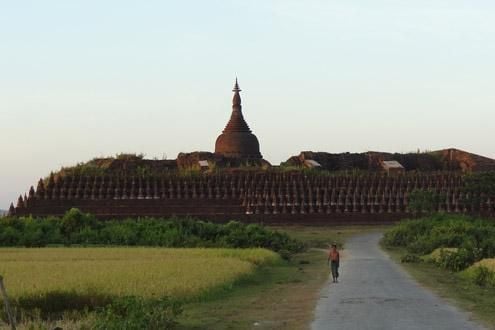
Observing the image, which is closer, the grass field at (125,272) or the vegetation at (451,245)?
the grass field at (125,272)

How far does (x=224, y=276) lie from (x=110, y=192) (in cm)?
3153

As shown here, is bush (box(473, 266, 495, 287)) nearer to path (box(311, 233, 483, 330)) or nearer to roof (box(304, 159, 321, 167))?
path (box(311, 233, 483, 330))

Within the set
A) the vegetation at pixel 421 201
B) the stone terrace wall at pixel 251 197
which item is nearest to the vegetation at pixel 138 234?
the stone terrace wall at pixel 251 197

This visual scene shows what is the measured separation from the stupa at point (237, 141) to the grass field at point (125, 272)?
33116 millimetres

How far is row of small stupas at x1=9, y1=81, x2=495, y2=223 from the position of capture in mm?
55312

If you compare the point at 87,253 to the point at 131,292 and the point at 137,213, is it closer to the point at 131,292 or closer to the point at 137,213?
the point at 131,292

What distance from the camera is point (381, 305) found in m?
19.1

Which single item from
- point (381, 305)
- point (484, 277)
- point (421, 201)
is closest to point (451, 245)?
point (484, 277)

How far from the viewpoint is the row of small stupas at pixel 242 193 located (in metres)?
55.3

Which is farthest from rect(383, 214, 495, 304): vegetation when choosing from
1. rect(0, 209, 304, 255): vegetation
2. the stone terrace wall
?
the stone terrace wall

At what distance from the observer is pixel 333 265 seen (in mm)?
25641

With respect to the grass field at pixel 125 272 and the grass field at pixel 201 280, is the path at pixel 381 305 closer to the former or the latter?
the grass field at pixel 201 280

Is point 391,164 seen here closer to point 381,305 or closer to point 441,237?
point 441,237

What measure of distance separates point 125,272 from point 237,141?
149 ft
